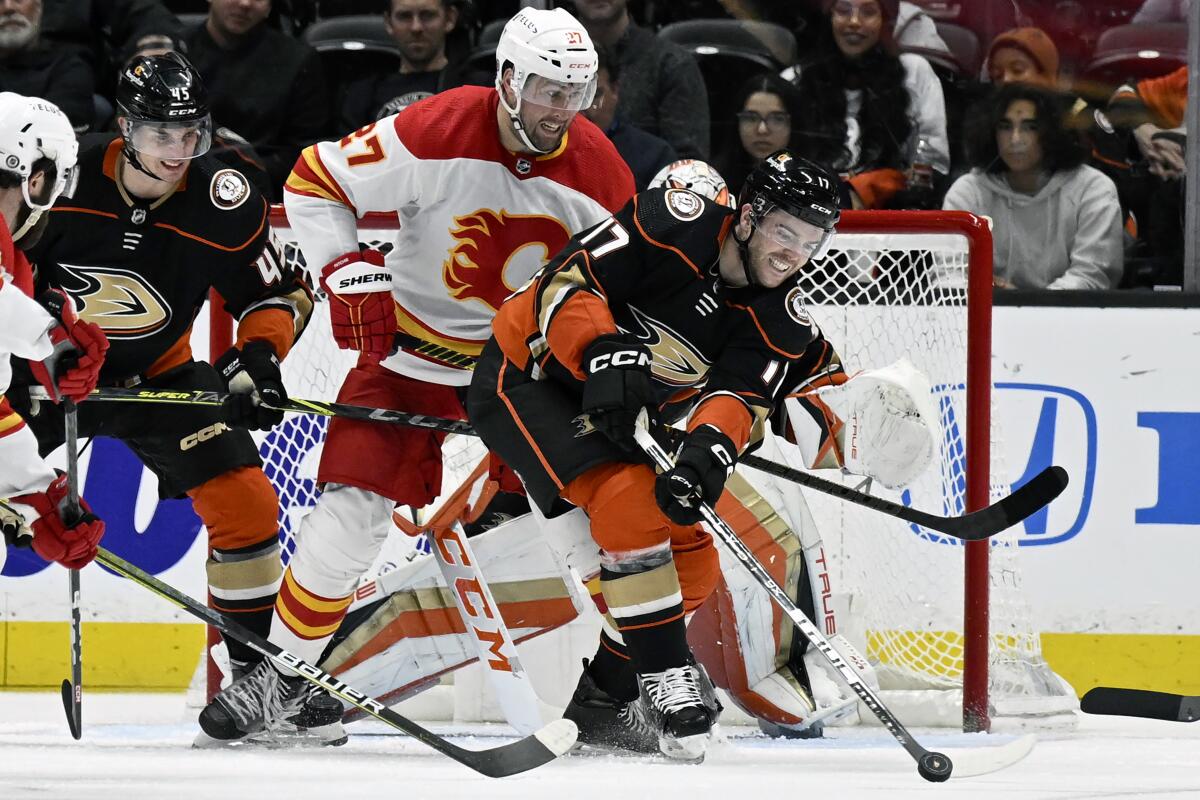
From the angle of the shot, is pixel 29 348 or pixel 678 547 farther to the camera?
pixel 678 547

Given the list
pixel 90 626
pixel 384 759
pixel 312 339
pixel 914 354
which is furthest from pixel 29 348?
pixel 914 354

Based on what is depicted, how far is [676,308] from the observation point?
2695 mm

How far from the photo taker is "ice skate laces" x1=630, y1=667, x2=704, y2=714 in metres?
2.53

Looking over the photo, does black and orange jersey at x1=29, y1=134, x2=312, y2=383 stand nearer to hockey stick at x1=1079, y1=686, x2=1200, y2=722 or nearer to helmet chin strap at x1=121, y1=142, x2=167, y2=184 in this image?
helmet chin strap at x1=121, y1=142, x2=167, y2=184

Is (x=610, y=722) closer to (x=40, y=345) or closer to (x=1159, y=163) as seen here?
(x=40, y=345)

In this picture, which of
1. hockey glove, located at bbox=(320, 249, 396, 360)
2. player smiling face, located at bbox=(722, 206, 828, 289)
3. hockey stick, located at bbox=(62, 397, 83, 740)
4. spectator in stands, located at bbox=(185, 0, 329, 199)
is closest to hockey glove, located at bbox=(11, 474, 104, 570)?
hockey stick, located at bbox=(62, 397, 83, 740)

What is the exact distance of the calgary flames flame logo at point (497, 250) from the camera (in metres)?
2.88

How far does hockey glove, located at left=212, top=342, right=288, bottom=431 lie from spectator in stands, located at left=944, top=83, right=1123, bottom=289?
→ 67.7 inches

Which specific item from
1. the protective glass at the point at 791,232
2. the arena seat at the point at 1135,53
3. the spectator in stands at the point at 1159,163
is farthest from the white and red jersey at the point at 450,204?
the arena seat at the point at 1135,53

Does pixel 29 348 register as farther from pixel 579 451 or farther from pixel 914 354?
pixel 914 354

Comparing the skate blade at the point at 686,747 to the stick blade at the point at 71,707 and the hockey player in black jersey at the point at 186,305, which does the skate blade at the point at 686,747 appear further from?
the stick blade at the point at 71,707

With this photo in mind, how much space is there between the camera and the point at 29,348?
87.0 inches

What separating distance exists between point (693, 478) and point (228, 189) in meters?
1.07

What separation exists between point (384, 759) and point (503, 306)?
813 mm
